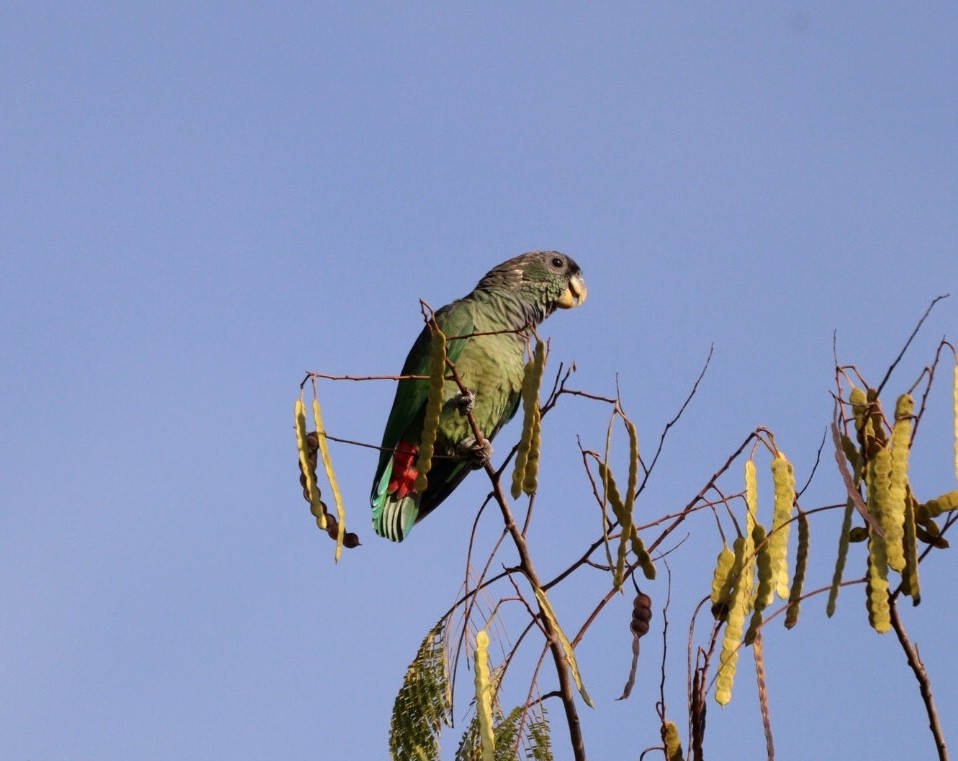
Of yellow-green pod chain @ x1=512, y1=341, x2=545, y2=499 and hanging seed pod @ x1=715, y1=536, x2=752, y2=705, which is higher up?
yellow-green pod chain @ x1=512, y1=341, x2=545, y2=499

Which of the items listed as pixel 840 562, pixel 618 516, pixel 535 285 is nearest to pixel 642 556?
pixel 618 516

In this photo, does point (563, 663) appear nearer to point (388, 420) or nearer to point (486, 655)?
point (486, 655)

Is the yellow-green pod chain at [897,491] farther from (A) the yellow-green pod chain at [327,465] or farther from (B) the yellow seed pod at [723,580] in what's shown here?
(A) the yellow-green pod chain at [327,465]

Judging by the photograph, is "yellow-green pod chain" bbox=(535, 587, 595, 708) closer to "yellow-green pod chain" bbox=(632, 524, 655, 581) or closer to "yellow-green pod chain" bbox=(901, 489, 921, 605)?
"yellow-green pod chain" bbox=(632, 524, 655, 581)

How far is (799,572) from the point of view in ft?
7.62

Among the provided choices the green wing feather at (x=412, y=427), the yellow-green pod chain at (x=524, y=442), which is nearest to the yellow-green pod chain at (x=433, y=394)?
the yellow-green pod chain at (x=524, y=442)

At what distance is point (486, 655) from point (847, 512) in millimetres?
888

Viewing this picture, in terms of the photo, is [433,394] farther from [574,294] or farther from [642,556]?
[574,294]

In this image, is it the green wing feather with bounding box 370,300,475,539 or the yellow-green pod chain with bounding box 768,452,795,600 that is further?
the green wing feather with bounding box 370,300,475,539

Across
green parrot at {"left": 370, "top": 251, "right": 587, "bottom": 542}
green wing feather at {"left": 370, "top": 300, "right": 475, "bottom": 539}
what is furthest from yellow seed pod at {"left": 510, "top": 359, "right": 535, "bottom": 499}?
green wing feather at {"left": 370, "top": 300, "right": 475, "bottom": 539}

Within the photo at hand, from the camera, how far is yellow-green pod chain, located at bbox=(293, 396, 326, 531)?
105 inches

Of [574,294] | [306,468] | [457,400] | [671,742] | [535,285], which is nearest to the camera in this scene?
[671,742]

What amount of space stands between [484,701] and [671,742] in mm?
434

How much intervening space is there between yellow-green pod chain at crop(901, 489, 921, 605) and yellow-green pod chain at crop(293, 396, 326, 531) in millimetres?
1389
